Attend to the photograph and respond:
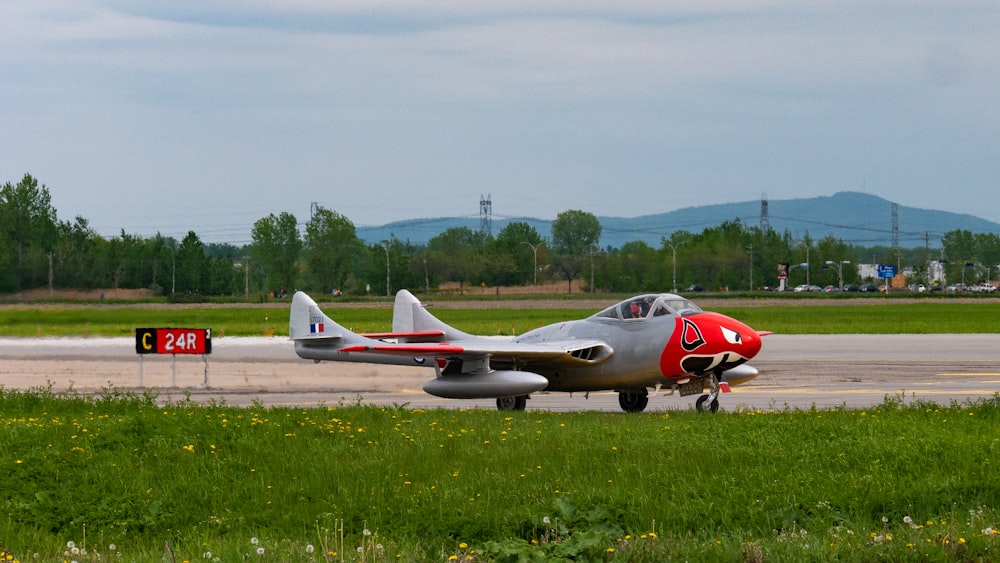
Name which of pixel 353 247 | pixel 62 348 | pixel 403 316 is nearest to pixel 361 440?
pixel 403 316

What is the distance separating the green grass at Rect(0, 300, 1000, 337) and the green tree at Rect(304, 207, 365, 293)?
53080 millimetres

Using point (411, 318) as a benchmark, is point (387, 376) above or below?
below

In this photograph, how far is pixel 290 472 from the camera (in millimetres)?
14117

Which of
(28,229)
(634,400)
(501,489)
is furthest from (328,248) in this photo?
(501,489)

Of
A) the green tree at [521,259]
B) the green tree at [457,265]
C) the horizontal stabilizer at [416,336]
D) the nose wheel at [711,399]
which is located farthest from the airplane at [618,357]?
the green tree at [457,265]

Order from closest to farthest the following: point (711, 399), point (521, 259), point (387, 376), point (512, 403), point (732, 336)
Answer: point (732, 336) < point (711, 399) < point (512, 403) < point (387, 376) < point (521, 259)

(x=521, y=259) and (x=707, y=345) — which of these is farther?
(x=521, y=259)

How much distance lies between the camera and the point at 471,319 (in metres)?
71.6

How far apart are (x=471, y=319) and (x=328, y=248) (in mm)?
69663

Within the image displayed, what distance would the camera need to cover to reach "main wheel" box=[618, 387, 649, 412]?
2325cm

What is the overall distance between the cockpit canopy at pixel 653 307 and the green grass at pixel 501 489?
5086 millimetres

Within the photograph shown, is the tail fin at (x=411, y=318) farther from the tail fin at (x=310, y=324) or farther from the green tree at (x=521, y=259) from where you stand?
the green tree at (x=521, y=259)

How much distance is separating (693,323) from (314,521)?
1079 centimetres

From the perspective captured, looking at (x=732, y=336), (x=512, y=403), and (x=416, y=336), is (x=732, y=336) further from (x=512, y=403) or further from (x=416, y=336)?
(x=416, y=336)
